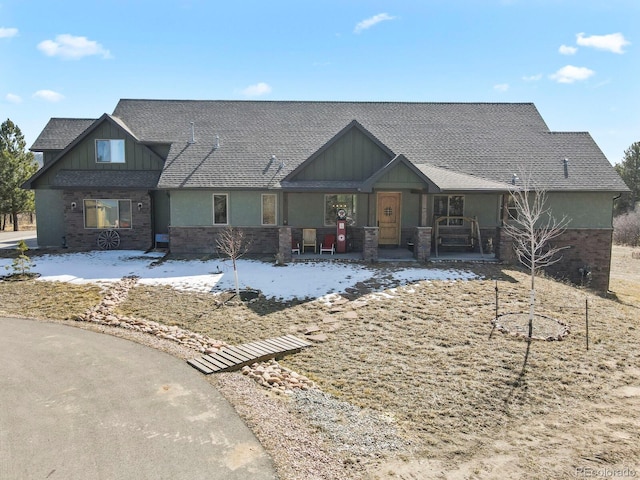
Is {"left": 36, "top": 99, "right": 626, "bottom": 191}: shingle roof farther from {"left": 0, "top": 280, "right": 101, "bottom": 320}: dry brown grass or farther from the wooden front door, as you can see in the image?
{"left": 0, "top": 280, "right": 101, "bottom": 320}: dry brown grass

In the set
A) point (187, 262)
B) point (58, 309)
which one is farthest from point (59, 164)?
point (58, 309)

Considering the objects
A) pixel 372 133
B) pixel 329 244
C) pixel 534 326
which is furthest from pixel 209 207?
pixel 534 326

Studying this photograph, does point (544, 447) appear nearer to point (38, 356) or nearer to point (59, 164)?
point (38, 356)

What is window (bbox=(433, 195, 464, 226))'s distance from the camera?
17828 mm

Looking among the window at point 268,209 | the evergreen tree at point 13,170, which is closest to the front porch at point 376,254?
the window at point 268,209

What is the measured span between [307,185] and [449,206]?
5922 millimetres

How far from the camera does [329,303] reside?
11.5 metres

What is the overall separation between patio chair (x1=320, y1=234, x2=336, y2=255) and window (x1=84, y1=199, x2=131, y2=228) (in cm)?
820

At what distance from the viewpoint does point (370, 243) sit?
15.4 m

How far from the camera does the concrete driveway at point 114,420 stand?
16.3ft

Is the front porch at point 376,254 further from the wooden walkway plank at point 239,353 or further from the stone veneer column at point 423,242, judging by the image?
the wooden walkway plank at point 239,353

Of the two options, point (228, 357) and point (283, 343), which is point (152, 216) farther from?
point (228, 357)

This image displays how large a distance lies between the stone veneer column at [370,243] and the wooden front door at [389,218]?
2.65m

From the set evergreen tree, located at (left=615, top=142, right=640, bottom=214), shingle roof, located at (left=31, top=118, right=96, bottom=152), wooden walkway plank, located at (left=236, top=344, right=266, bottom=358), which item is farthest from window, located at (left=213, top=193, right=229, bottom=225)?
evergreen tree, located at (left=615, top=142, right=640, bottom=214)
